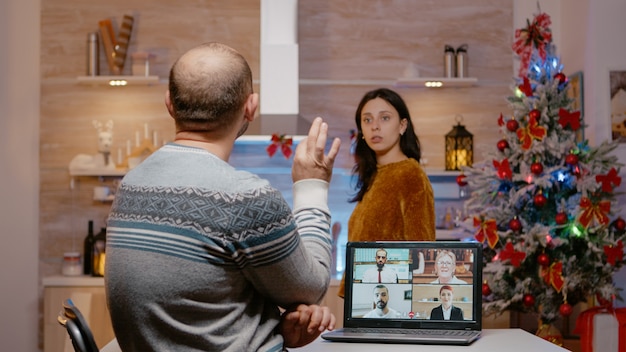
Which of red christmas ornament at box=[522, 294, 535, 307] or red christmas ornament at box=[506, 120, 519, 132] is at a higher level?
red christmas ornament at box=[506, 120, 519, 132]

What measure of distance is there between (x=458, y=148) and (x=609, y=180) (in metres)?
1.24

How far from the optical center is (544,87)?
5.02 metres

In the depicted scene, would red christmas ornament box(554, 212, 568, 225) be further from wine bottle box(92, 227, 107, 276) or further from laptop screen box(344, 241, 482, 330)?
wine bottle box(92, 227, 107, 276)

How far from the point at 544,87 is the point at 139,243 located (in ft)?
12.7

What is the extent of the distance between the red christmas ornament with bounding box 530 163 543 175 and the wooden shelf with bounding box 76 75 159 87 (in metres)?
2.37

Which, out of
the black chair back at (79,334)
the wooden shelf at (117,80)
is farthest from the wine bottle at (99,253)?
the black chair back at (79,334)

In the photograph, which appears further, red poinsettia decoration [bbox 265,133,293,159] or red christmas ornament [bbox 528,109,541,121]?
red poinsettia decoration [bbox 265,133,293,159]

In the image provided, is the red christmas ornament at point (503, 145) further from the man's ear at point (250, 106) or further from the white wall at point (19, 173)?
the man's ear at point (250, 106)

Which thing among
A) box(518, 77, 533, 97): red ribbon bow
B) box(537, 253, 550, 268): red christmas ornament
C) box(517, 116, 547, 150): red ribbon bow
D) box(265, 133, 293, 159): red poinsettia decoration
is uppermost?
box(518, 77, 533, 97): red ribbon bow

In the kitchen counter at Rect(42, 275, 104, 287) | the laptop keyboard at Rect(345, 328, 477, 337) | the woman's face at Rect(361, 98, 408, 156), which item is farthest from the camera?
the kitchen counter at Rect(42, 275, 104, 287)

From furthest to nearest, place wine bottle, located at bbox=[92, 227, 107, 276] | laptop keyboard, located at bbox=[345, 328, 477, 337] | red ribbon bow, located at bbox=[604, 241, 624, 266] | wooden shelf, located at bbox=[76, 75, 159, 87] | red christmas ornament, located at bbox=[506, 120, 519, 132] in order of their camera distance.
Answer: wooden shelf, located at bbox=[76, 75, 159, 87]
wine bottle, located at bbox=[92, 227, 107, 276]
red christmas ornament, located at bbox=[506, 120, 519, 132]
red ribbon bow, located at bbox=[604, 241, 624, 266]
laptop keyboard, located at bbox=[345, 328, 477, 337]

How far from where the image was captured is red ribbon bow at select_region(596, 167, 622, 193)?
477 centimetres

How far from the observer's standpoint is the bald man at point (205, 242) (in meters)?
1.54

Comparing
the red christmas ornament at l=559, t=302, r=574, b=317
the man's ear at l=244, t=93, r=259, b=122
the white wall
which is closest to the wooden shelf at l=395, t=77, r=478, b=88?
the red christmas ornament at l=559, t=302, r=574, b=317
